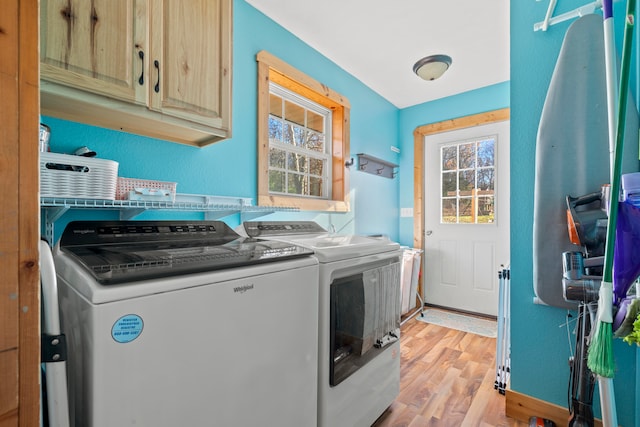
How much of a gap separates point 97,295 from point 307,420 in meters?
0.92

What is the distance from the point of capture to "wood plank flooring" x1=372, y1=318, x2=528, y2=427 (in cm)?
162

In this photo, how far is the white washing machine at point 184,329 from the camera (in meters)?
0.69

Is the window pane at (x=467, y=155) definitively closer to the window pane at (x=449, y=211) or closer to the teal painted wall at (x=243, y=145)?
the window pane at (x=449, y=211)

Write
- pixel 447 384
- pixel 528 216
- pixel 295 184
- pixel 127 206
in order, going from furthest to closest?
pixel 295 184 < pixel 447 384 < pixel 528 216 < pixel 127 206

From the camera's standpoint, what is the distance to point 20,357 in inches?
19.1

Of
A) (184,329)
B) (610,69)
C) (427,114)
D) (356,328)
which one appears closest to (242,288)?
(184,329)

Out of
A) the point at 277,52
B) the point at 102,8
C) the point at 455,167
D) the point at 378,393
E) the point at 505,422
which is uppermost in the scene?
the point at 277,52

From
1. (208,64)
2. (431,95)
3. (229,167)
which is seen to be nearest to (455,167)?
(431,95)

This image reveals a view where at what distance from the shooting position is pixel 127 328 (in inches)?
27.4

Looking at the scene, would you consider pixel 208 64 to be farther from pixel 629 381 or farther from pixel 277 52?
pixel 629 381

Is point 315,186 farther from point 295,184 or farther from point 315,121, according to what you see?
point 315,121

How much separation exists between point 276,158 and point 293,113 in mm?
486

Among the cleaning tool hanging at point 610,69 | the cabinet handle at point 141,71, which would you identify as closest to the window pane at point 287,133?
the cabinet handle at point 141,71

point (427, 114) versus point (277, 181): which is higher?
point (427, 114)
